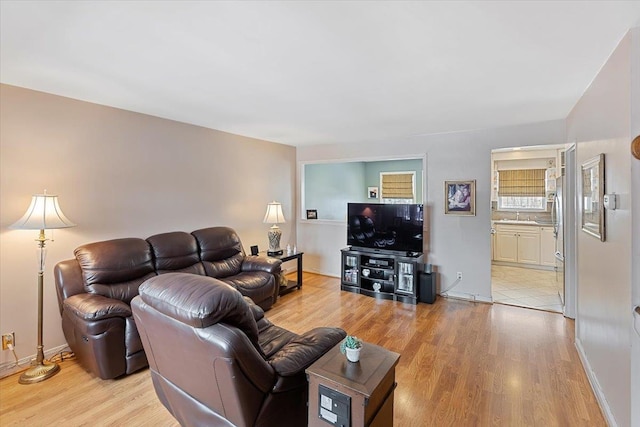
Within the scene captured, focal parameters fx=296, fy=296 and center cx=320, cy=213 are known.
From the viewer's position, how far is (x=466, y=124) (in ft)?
12.9

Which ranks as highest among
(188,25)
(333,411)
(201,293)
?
(188,25)

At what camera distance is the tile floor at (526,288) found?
420 cm

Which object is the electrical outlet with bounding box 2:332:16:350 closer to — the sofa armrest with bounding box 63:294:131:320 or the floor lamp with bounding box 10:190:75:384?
the floor lamp with bounding box 10:190:75:384

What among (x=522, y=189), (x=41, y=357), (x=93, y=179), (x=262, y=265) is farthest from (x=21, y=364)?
(x=522, y=189)

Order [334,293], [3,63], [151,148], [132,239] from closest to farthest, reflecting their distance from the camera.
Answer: [3,63]
[132,239]
[151,148]
[334,293]

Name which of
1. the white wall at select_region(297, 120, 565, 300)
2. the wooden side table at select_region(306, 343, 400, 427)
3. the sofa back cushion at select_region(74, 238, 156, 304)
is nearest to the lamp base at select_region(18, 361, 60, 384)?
the sofa back cushion at select_region(74, 238, 156, 304)

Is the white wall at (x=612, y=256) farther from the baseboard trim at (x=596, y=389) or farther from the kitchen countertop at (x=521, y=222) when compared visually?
the kitchen countertop at (x=521, y=222)

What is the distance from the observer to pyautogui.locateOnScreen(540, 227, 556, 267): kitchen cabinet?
19.1ft

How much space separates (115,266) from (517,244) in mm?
6896

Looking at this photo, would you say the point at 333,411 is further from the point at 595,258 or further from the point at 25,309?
the point at 25,309

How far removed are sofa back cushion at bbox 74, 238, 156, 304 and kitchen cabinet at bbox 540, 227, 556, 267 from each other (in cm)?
679

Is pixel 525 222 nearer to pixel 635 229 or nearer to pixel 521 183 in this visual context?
pixel 521 183

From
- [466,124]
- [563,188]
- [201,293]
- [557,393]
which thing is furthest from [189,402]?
[563,188]

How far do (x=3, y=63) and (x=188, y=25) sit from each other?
1629 mm
